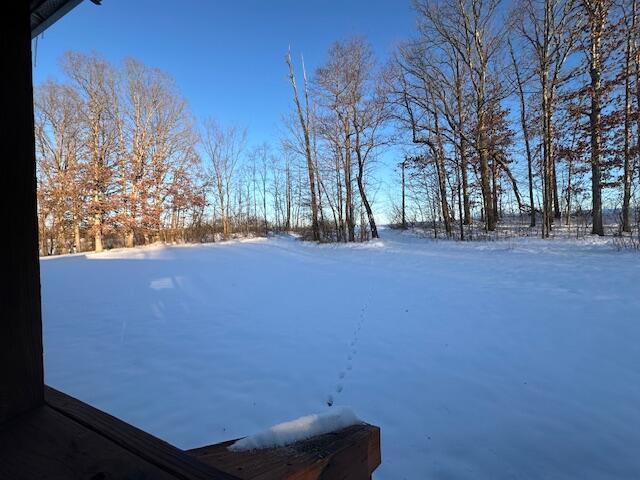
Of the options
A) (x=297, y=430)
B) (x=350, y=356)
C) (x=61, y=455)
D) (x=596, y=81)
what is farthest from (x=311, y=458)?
(x=596, y=81)

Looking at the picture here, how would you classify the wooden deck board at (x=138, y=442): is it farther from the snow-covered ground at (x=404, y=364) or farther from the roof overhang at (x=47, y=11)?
the snow-covered ground at (x=404, y=364)

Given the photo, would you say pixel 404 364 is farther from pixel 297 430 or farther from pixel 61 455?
pixel 61 455

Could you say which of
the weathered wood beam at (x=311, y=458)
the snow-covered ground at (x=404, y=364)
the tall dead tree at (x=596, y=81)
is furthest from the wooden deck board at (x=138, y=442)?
the tall dead tree at (x=596, y=81)

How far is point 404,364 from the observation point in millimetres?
3414

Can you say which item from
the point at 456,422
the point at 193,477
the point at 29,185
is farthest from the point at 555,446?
the point at 29,185

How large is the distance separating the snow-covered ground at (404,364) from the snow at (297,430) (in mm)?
1262

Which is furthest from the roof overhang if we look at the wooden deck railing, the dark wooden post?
the wooden deck railing

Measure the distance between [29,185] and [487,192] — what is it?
18471 mm

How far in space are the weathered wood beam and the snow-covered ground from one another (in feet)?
4.20

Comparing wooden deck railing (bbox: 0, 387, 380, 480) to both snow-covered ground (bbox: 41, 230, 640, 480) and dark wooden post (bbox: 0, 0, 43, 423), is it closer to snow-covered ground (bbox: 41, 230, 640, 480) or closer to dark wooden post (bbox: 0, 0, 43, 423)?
dark wooden post (bbox: 0, 0, 43, 423)

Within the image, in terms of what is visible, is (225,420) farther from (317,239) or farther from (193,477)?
(317,239)

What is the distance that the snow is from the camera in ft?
3.07

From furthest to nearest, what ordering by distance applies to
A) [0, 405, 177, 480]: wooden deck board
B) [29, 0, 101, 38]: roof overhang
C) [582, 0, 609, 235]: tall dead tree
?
[582, 0, 609, 235]: tall dead tree, [29, 0, 101, 38]: roof overhang, [0, 405, 177, 480]: wooden deck board

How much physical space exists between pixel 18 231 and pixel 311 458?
37.8 inches
